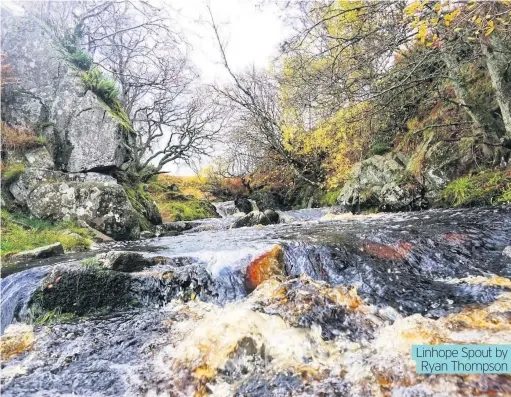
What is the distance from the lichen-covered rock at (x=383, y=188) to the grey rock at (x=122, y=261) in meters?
5.93

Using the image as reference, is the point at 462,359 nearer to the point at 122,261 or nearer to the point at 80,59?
the point at 122,261

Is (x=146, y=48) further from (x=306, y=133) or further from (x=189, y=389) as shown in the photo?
(x=189, y=389)

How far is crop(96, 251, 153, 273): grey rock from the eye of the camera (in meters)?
3.38

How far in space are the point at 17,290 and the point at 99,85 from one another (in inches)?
323

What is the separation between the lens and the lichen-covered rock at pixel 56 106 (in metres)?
8.53

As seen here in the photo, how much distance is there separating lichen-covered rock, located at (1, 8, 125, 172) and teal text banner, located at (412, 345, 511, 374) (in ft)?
29.0

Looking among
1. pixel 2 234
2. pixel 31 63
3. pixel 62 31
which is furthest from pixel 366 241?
pixel 62 31

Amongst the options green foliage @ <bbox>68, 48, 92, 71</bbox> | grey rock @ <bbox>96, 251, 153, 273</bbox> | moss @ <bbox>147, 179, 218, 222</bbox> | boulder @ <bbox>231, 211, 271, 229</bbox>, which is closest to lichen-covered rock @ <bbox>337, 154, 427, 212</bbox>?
boulder @ <bbox>231, 211, 271, 229</bbox>

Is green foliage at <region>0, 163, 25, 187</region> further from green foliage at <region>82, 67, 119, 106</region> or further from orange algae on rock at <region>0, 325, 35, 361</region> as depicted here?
orange algae on rock at <region>0, 325, 35, 361</region>

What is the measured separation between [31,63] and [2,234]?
593 centimetres

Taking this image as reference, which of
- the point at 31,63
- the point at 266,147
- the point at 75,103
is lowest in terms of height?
the point at 266,147

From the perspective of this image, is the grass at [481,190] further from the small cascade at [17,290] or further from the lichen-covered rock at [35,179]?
the lichen-covered rock at [35,179]

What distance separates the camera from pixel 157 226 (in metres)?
9.23

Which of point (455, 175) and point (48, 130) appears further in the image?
point (48, 130)
